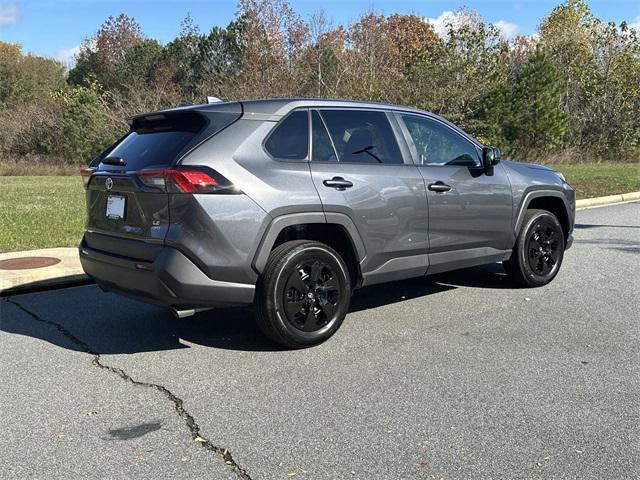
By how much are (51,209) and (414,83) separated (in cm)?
1480

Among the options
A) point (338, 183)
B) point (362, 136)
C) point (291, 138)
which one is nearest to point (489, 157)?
point (362, 136)

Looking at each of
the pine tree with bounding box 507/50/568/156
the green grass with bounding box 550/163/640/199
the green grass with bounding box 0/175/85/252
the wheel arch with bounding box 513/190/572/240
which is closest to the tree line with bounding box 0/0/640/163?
the pine tree with bounding box 507/50/568/156

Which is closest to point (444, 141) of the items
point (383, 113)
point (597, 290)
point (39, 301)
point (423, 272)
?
point (383, 113)

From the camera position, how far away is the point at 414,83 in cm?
2344

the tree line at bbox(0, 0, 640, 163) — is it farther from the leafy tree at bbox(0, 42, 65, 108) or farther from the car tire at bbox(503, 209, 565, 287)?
the car tire at bbox(503, 209, 565, 287)

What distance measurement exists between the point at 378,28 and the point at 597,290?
30.3m

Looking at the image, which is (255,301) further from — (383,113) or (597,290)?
(597,290)

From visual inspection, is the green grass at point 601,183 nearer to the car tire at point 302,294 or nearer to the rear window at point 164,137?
the car tire at point 302,294

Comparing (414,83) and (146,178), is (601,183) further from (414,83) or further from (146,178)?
(146,178)

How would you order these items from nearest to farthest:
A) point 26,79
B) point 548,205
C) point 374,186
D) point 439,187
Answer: point 374,186 → point 439,187 → point 548,205 → point 26,79

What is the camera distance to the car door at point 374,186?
484cm

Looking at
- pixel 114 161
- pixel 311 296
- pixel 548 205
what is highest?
pixel 114 161

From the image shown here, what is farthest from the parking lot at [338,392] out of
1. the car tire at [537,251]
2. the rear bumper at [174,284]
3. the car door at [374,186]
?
the car door at [374,186]

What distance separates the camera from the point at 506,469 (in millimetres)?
3020
